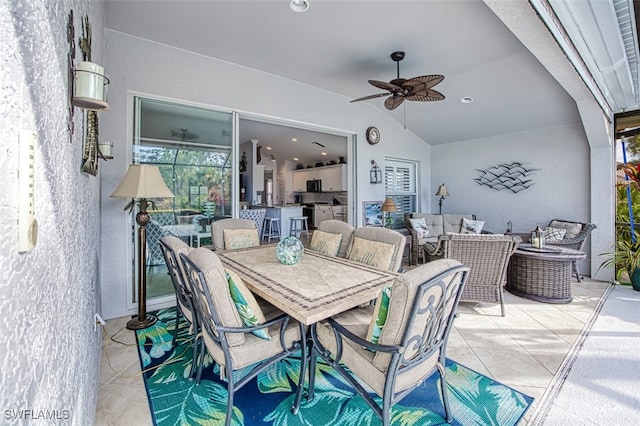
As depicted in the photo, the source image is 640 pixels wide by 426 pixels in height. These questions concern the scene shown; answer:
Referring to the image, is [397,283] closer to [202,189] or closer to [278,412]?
[278,412]

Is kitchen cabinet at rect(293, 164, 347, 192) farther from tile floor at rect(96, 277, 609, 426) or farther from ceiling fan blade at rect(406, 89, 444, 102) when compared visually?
tile floor at rect(96, 277, 609, 426)

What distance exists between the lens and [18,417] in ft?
1.65

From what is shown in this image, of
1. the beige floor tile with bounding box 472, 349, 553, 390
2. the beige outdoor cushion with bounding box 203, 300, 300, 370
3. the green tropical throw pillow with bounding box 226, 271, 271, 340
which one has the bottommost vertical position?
the beige floor tile with bounding box 472, 349, 553, 390

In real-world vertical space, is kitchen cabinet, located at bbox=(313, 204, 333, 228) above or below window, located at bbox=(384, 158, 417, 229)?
below

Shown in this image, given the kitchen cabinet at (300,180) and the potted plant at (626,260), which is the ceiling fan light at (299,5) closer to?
the potted plant at (626,260)

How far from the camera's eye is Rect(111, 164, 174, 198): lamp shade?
8.75 ft

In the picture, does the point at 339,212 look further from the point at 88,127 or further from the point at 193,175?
the point at 88,127

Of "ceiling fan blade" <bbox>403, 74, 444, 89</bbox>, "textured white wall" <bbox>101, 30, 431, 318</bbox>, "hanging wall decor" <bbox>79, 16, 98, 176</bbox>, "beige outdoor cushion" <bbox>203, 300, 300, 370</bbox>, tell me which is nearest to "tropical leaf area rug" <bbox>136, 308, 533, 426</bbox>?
"beige outdoor cushion" <bbox>203, 300, 300, 370</bbox>

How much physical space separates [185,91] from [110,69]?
72cm

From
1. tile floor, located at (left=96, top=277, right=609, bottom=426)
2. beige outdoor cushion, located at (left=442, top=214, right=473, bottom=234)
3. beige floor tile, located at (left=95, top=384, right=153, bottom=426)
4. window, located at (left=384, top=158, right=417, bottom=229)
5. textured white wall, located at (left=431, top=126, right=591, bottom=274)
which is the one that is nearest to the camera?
beige floor tile, located at (left=95, top=384, right=153, bottom=426)

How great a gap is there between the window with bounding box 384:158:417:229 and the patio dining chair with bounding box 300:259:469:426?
4.58 m

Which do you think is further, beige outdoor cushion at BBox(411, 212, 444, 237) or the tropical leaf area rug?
beige outdoor cushion at BBox(411, 212, 444, 237)

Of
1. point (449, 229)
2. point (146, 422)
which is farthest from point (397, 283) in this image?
point (449, 229)

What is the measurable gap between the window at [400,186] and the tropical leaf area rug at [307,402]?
4.20 metres
